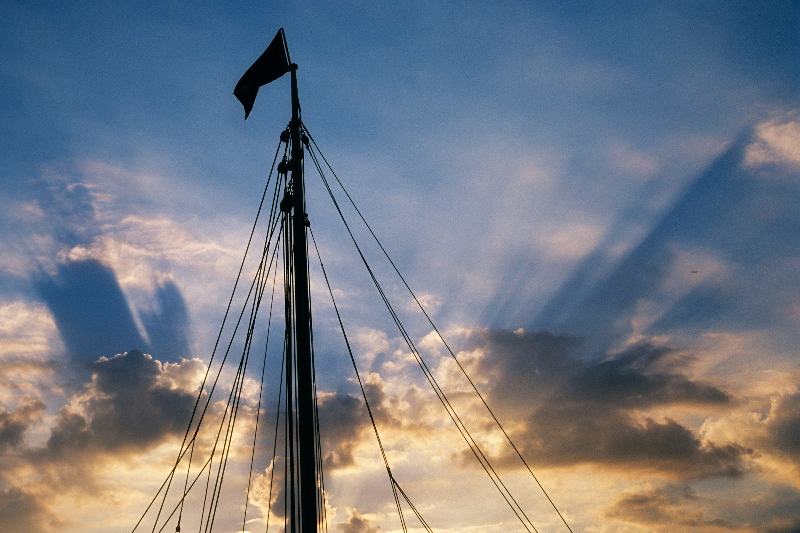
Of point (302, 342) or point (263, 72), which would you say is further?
point (263, 72)

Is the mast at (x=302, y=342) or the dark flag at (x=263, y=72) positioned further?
the dark flag at (x=263, y=72)

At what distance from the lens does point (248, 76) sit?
75.8 feet

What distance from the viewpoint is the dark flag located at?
2266cm

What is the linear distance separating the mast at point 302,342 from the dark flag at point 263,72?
70 centimetres

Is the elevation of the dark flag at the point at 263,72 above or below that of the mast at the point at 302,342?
above

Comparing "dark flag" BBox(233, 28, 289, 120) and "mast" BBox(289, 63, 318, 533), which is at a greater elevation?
"dark flag" BBox(233, 28, 289, 120)

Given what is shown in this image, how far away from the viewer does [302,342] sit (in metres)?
17.3

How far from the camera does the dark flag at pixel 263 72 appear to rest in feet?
74.3

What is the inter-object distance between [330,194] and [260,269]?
5065 millimetres

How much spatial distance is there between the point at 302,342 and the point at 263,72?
1319cm

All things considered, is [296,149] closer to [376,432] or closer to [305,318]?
[305,318]

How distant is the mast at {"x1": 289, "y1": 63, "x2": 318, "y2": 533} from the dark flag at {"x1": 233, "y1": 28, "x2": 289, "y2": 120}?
0.70 meters

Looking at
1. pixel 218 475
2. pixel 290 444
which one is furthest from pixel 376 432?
pixel 218 475

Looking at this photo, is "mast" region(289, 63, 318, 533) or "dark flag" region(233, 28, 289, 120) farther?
"dark flag" region(233, 28, 289, 120)
